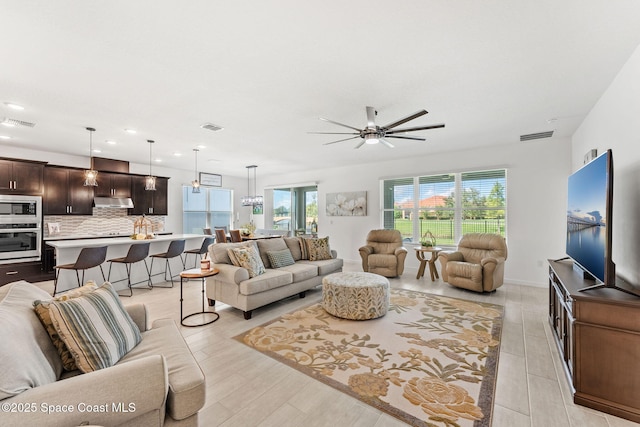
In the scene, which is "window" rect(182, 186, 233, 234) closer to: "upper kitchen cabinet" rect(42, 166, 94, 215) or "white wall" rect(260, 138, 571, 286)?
"upper kitchen cabinet" rect(42, 166, 94, 215)

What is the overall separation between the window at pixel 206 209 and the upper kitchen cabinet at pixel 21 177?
3173 millimetres

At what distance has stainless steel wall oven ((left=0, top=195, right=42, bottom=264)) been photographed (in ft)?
16.4

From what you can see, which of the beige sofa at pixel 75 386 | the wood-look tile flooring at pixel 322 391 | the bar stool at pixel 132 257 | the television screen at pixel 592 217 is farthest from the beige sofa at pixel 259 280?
the television screen at pixel 592 217

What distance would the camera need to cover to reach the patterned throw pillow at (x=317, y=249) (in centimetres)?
502

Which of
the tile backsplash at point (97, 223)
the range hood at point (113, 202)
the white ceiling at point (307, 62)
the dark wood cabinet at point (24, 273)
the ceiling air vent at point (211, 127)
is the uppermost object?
the white ceiling at point (307, 62)

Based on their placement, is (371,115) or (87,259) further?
(87,259)

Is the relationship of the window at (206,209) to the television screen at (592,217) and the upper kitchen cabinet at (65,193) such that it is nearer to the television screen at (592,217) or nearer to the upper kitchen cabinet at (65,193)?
the upper kitchen cabinet at (65,193)

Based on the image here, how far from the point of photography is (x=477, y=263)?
4.82 meters

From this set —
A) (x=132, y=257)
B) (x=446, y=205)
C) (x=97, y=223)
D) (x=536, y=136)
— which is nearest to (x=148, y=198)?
(x=97, y=223)

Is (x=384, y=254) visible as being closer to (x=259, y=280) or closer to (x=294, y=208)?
(x=259, y=280)

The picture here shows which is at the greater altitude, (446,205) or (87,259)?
(446,205)

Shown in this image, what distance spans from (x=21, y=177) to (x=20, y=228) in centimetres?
97

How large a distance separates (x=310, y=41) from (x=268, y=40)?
0.33 metres

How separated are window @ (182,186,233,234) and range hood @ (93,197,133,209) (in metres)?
1.65
